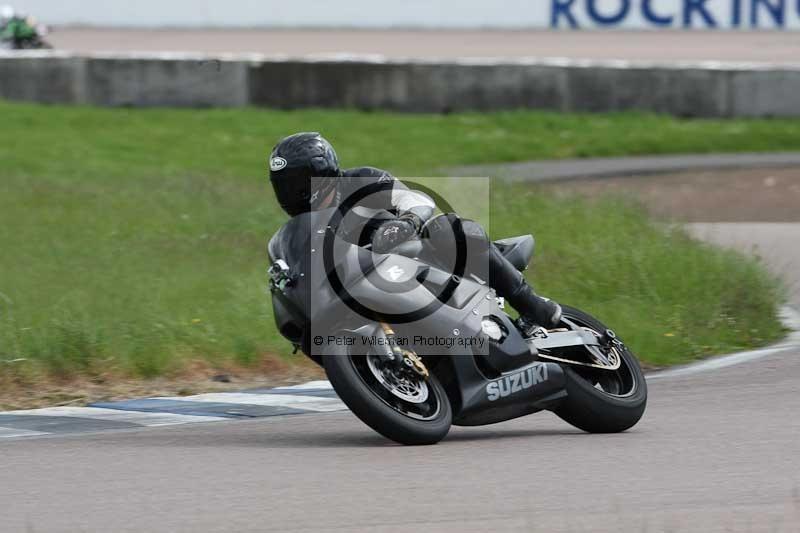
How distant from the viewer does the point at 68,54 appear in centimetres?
2319

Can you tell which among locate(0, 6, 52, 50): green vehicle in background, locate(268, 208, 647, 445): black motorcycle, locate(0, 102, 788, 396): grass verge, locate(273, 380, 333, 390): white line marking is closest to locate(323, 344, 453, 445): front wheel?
locate(268, 208, 647, 445): black motorcycle

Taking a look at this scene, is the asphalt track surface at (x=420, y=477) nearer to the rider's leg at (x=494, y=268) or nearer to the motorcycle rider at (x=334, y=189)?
the rider's leg at (x=494, y=268)

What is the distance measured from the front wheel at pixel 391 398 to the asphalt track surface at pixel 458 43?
2138 cm

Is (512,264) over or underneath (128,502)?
over

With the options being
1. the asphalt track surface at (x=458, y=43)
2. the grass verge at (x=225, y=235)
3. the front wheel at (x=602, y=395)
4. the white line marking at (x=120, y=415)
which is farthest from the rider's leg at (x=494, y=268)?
the asphalt track surface at (x=458, y=43)

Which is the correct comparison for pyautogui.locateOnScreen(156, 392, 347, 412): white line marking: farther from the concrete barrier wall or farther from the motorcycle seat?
the concrete barrier wall

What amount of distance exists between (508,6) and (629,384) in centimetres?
2616

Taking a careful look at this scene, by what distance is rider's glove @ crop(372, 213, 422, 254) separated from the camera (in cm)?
660

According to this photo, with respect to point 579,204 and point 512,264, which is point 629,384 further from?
point 579,204

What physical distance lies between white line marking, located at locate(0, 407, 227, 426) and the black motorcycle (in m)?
1.24

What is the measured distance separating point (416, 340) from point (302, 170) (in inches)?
35.1

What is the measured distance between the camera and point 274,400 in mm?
8344

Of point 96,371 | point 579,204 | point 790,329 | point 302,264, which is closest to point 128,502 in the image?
point 302,264

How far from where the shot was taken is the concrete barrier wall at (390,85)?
22.4m
